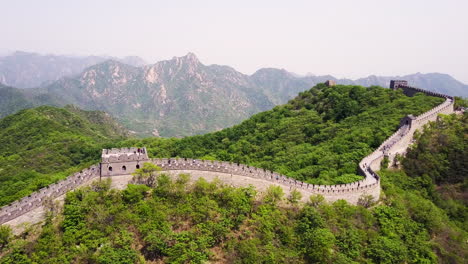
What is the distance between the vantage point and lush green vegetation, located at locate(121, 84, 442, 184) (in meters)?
38.9

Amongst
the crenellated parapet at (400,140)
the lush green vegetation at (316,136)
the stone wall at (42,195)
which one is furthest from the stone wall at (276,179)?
the stone wall at (42,195)

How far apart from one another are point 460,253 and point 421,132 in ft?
57.8

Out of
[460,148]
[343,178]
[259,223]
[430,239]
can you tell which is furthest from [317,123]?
[259,223]

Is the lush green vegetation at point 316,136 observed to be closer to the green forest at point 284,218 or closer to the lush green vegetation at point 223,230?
the green forest at point 284,218

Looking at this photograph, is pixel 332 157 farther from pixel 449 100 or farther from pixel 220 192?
pixel 449 100

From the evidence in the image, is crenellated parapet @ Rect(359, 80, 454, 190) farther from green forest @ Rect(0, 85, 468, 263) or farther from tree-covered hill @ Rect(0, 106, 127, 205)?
tree-covered hill @ Rect(0, 106, 127, 205)

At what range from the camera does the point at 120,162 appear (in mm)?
27094

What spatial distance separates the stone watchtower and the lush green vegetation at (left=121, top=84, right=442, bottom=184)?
17191mm

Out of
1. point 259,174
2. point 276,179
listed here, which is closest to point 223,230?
point 259,174

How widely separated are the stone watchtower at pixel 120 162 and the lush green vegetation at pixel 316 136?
17.2m

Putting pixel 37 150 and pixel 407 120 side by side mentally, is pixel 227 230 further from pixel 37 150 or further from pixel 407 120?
pixel 37 150

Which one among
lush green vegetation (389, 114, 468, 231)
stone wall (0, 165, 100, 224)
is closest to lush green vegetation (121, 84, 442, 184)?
lush green vegetation (389, 114, 468, 231)

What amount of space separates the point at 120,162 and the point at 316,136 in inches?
1278

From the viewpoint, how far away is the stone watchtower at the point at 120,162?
87.8 feet
